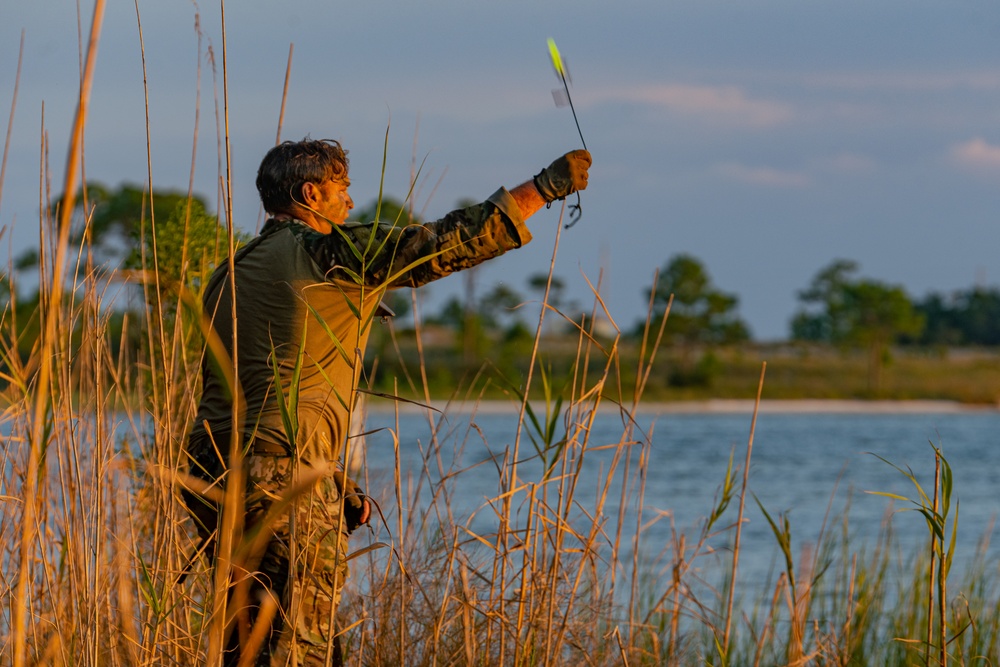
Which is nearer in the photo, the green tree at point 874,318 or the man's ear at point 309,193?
the man's ear at point 309,193

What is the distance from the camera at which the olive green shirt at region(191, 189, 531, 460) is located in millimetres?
2260

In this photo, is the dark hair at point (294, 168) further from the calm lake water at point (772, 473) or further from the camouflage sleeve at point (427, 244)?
the calm lake water at point (772, 473)

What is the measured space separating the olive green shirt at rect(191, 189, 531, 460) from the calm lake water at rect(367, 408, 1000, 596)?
292 mm

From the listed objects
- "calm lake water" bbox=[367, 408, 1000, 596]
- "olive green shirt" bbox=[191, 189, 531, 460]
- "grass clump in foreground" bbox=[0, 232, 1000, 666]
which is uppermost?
"olive green shirt" bbox=[191, 189, 531, 460]

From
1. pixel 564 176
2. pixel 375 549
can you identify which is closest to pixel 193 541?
pixel 375 549

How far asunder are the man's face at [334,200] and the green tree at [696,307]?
5166 centimetres

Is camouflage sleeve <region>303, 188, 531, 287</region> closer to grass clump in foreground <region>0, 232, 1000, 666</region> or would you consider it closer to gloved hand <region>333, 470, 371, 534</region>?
grass clump in foreground <region>0, 232, 1000, 666</region>

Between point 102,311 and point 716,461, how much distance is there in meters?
20.6

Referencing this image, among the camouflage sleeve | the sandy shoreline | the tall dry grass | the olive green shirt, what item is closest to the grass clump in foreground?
the tall dry grass

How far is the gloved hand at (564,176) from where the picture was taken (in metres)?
2.35

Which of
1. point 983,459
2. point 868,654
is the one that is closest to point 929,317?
point 983,459

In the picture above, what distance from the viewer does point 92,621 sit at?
2193 mm

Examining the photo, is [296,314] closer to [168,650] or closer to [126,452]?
[168,650]

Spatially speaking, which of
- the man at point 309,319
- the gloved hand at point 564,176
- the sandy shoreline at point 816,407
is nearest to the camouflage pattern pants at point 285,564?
the man at point 309,319
